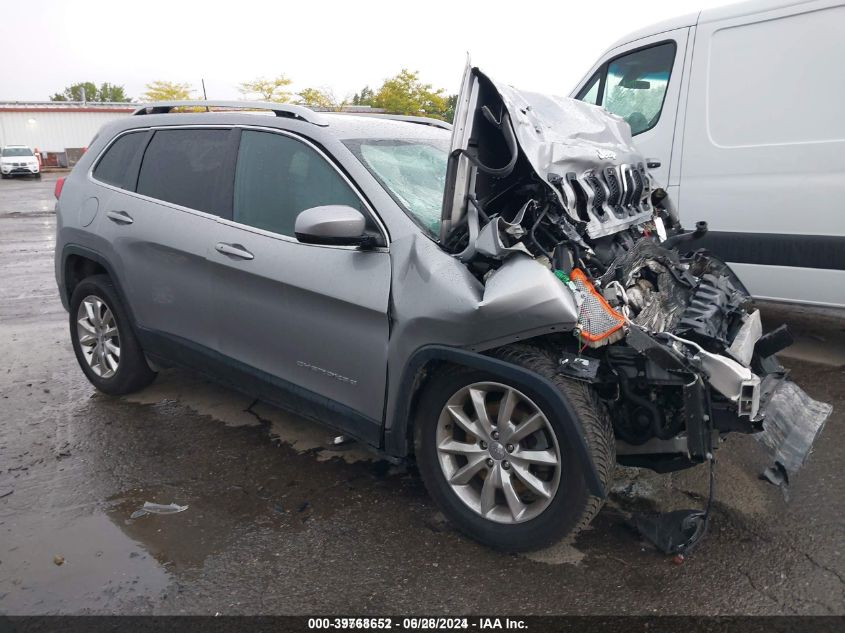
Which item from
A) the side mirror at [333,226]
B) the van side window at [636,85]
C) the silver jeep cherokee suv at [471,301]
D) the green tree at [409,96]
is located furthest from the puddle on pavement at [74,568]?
the green tree at [409,96]

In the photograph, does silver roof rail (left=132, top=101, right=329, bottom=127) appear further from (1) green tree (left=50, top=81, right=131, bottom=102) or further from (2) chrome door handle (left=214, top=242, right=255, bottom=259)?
(1) green tree (left=50, top=81, right=131, bottom=102)

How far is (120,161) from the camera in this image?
442 cm

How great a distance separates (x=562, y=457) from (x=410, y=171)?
1631mm

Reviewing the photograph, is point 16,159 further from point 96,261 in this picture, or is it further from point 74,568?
point 74,568

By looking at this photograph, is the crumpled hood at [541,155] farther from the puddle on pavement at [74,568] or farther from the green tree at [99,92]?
the green tree at [99,92]

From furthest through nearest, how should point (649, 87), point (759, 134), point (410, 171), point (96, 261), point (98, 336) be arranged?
point (649, 87) → point (759, 134) → point (98, 336) → point (96, 261) → point (410, 171)

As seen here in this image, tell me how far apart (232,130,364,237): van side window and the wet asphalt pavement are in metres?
1.30

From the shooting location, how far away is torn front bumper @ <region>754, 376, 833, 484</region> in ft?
9.19

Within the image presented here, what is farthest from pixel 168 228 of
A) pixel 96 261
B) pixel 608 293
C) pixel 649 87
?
pixel 649 87

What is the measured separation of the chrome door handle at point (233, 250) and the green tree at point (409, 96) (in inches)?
1384

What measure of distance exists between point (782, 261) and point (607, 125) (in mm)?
1711

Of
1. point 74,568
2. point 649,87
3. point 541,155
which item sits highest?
point 649,87

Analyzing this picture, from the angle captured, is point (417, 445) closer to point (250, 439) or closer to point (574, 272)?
point (574, 272)

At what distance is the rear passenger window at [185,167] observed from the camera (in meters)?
3.81
